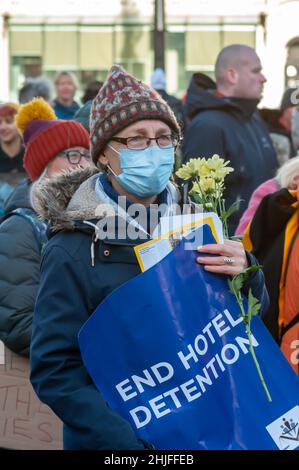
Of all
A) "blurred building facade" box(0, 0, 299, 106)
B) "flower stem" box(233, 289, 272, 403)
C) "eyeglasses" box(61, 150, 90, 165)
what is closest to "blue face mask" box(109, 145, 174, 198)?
"flower stem" box(233, 289, 272, 403)

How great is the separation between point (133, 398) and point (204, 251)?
45 cm

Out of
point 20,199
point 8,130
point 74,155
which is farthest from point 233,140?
point 8,130

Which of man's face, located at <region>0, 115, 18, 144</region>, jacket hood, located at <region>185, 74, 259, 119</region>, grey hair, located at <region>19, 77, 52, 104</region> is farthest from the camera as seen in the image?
grey hair, located at <region>19, 77, 52, 104</region>

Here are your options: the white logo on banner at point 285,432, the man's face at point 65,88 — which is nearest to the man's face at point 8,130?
the man's face at point 65,88

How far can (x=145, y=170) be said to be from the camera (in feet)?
11.1

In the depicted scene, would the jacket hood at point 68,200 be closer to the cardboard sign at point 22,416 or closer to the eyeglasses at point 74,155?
the cardboard sign at point 22,416

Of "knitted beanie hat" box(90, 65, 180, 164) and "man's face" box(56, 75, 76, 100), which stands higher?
"knitted beanie hat" box(90, 65, 180, 164)

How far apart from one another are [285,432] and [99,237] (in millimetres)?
751

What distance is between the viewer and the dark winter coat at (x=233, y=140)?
22.4 feet

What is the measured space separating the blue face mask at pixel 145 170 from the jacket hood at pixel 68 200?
12 cm

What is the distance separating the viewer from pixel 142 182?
3385 millimetres

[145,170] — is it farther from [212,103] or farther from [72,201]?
[212,103]

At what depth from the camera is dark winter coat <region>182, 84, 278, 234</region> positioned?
6820 mm

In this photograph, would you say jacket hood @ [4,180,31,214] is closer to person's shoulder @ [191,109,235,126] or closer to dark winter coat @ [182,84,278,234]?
dark winter coat @ [182,84,278,234]
